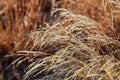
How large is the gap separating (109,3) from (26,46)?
0.60 metres

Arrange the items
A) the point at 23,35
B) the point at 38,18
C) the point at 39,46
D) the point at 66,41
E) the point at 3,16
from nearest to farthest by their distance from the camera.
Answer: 1. the point at 66,41
2. the point at 39,46
3. the point at 23,35
4. the point at 38,18
5. the point at 3,16

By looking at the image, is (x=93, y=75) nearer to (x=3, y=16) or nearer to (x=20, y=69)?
(x=20, y=69)

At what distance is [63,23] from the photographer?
204cm

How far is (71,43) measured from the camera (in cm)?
196

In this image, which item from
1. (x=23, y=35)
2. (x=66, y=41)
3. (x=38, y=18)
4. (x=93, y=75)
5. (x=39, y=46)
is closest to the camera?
(x=93, y=75)

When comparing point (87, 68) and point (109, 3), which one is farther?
point (109, 3)

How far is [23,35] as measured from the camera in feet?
7.52

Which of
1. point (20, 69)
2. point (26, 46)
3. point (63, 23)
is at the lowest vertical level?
point (20, 69)

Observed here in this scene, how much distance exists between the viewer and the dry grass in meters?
1.86

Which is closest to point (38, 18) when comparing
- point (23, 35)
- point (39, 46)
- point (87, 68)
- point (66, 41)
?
point (23, 35)

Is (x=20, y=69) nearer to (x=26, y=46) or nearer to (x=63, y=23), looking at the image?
(x=26, y=46)

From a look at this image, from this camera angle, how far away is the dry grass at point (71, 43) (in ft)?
6.11

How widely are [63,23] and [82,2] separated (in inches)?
11.1

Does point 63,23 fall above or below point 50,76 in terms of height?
above
